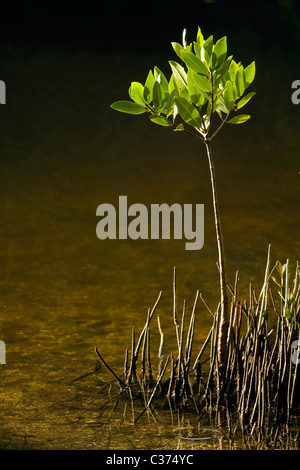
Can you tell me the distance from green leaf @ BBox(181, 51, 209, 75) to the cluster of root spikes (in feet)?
1.68

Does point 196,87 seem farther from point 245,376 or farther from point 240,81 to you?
point 245,376

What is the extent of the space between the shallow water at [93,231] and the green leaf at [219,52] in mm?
891

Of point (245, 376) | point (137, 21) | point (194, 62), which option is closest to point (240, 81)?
point (194, 62)

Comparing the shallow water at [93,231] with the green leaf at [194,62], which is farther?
the shallow water at [93,231]

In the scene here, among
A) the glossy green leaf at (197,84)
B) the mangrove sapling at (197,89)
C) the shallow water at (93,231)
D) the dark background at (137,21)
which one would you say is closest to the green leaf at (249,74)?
the mangrove sapling at (197,89)

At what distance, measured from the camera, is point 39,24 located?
6.98m

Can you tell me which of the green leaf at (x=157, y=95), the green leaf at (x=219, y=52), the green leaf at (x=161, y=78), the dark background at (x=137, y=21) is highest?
the dark background at (x=137, y=21)

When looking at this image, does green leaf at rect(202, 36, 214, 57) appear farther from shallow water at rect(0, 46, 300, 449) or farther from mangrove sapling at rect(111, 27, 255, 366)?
shallow water at rect(0, 46, 300, 449)

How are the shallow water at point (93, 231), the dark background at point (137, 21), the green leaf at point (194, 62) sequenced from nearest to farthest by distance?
the green leaf at point (194, 62) < the shallow water at point (93, 231) < the dark background at point (137, 21)

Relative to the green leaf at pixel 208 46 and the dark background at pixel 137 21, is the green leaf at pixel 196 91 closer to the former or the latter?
the green leaf at pixel 208 46

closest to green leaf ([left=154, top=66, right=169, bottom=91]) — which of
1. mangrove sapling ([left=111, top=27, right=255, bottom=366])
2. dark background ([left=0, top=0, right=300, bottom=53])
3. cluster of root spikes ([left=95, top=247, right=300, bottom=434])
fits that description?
mangrove sapling ([left=111, top=27, right=255, bottom=366])

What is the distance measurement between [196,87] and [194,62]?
8 cm

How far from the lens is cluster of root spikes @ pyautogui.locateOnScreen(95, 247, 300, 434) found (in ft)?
5.70

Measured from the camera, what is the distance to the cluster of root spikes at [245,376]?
1.74 metres
